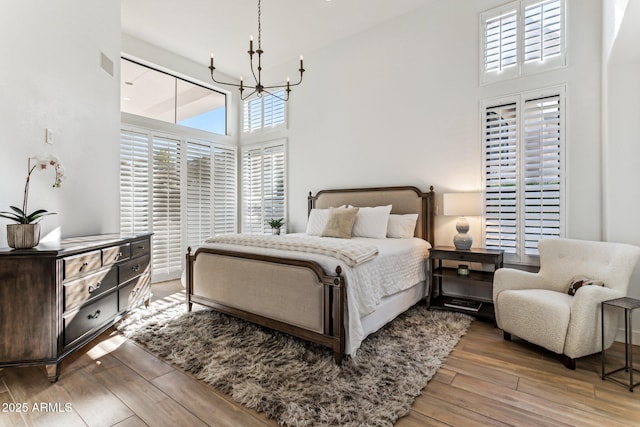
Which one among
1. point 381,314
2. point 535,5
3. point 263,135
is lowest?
point 381,314

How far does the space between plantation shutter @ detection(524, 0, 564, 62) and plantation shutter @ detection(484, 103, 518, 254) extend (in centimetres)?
53

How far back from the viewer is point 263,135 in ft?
18.5

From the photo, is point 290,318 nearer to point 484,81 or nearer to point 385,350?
point 385,350

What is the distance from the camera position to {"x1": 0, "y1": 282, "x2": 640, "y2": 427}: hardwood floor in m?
1.64

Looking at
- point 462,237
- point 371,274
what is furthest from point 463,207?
point 371,274

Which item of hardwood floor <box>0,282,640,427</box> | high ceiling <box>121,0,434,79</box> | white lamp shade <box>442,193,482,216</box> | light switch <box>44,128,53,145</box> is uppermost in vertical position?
high ceiling <box>121,0,434,79</box>

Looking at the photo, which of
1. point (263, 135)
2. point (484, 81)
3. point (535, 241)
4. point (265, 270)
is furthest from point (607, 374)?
point (263, 135)

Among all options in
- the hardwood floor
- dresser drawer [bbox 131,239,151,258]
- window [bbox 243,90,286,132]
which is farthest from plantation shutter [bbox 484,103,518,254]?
dresser drawer [bbox 131,239,151,258]

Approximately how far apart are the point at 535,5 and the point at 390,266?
10.1 feet

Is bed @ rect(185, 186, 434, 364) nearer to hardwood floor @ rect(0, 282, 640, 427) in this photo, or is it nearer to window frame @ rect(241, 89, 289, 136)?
hardwood floor @ rect(0, 282, 640, 427)

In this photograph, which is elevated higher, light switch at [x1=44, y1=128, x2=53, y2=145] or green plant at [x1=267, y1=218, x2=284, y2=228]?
light switch at [x1=44, y1=128, x2=53, y2=145]

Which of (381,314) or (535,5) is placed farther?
(535,5)

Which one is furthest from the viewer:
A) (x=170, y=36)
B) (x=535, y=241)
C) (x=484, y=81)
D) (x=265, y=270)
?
(x=170, y=36)

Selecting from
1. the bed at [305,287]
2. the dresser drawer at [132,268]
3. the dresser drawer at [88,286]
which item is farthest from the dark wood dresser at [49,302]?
the bed at [305,287]
